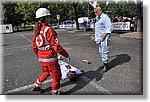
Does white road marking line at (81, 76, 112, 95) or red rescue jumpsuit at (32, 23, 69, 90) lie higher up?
red rescue jumpsuit at (32, 23, 69, 90)

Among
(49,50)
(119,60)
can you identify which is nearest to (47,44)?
(49,50)

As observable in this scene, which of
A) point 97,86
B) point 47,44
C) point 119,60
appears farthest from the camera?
point 119,60

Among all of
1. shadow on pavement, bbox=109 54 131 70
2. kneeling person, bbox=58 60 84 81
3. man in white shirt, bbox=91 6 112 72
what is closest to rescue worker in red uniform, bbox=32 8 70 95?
kneeling person, bbox=58 60 84 81

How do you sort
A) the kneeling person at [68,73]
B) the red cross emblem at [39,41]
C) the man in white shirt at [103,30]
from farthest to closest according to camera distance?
the man in white shirt at [103,30] < the kneeling person at [68,73] < the red cross emblem at [39,41]

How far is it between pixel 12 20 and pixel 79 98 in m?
30.8

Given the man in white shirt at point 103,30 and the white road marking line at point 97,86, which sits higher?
the man in white shirt at point 103,30

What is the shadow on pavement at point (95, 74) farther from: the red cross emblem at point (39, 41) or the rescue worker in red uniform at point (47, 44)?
the red cross emblem at point (39, 41)

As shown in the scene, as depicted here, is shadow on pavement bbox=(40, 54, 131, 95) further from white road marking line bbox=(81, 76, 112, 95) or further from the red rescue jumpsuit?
the red rescue jumpsuit

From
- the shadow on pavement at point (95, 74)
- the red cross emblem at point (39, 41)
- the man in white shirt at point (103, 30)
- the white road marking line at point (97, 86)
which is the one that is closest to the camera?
the red cross emblem at point (39, 41)

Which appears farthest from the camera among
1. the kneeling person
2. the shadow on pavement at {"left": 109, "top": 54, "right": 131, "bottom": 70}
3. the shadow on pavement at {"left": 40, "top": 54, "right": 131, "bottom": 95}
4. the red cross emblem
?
the shadow on pavement at {"left": 109, "top": 54, "right": 131, "bottom": 70}

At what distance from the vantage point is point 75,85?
4.30 meters

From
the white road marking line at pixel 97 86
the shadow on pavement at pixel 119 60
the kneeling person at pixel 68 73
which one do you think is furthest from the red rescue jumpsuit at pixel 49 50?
the shadow on pavement at pixel 119 60

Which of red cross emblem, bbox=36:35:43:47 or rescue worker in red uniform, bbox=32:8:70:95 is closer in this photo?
rescue worker in red uniform, bbox=32:8:70:95

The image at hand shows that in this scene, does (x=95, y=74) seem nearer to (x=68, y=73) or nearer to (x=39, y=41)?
(x=68, y=73)
